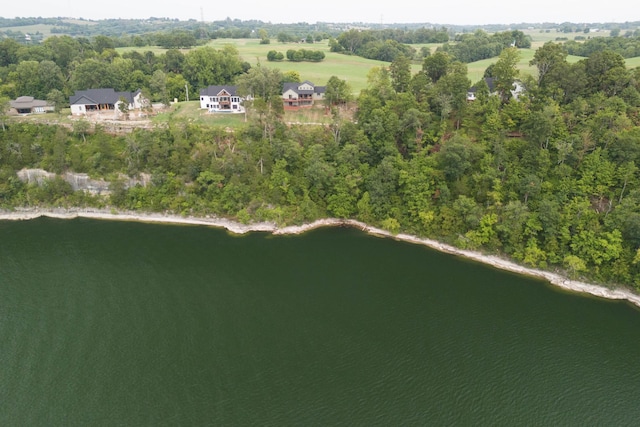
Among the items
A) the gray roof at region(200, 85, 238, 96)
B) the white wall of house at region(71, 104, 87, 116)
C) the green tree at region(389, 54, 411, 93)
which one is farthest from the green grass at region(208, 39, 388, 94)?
the white wall of house at region(71, 104, 87, 116)

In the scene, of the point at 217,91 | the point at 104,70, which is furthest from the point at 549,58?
the point at 104,70

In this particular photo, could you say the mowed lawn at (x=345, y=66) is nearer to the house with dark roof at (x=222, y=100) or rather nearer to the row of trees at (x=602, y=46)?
the row of trees at (x=602, y=46)

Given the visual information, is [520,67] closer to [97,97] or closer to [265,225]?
[265,225]

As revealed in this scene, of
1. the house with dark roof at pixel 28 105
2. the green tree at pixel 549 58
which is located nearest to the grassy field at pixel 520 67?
the green tree at pixel 549 58

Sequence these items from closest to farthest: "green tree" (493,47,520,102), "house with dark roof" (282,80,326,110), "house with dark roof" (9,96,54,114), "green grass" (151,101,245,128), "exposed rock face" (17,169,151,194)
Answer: "exposed rock face" (17,169,151,194) < "green tree" (493,47,520,102) < "green grass" (151,101,245,128) < "house with dark roof" (9,96,54,114) < "house with dark roof" (282,80,326,110)

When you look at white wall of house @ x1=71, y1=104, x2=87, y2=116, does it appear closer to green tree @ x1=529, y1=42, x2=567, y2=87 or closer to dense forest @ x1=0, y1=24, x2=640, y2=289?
dense forest @ x1=0, y1=24, x2=640, y2=289

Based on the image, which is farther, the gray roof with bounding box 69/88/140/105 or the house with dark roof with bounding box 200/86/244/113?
the house with dark roof with bounding box 200/86/244/113
